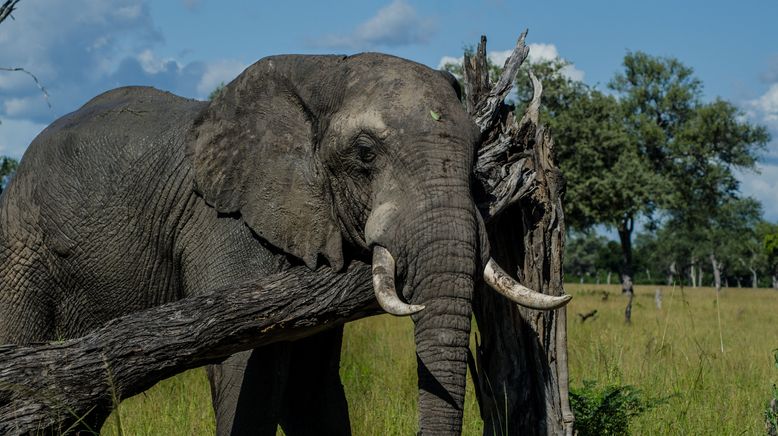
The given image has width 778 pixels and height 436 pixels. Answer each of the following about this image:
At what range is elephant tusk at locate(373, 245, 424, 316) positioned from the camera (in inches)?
171

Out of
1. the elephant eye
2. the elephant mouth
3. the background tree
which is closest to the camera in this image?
the elephant mouth

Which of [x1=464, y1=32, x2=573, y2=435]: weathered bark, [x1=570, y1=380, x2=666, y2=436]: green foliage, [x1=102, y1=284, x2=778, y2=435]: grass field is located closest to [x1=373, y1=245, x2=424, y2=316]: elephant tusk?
[x1=464, y1=32, x2=573, y2=435]: weathered bark

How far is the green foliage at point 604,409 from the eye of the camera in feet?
20.8

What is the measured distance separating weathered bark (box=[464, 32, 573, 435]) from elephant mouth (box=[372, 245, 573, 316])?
2.96ft

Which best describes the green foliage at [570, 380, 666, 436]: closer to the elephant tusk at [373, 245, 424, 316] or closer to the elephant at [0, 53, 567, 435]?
the elephant at [0, 53, 567, 435]

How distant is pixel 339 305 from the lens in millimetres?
4980

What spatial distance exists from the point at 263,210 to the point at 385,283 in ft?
3.79

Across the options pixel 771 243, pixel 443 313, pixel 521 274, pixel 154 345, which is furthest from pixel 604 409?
pixel 771 243

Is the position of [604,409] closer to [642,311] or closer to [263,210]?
[263,210]

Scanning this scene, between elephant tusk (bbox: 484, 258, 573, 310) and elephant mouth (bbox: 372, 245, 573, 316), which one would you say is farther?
elephant tusk (bbox: 484, 258, 573, 310)

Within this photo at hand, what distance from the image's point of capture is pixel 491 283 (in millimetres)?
4773

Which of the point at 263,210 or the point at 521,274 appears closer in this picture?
the point at 263,210

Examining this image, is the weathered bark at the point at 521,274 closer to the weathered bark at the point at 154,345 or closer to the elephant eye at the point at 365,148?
the elephant eye at the point at 365,148

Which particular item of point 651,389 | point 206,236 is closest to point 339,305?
point 206,236
